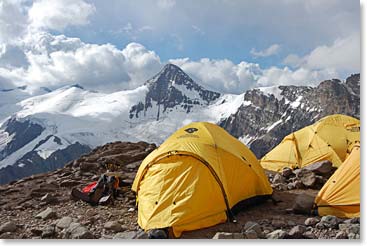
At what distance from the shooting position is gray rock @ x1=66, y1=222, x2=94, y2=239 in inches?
349

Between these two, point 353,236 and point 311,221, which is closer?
point 353,236

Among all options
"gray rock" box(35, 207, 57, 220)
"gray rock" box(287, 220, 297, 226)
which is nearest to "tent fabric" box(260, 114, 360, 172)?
"gray rock" box(287, 220, 297, 226)

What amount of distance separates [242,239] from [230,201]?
2943mm

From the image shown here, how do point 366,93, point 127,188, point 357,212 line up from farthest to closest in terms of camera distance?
point 127,188 → point 357,212 → point 366,93

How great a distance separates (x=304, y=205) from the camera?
1023 centimetres

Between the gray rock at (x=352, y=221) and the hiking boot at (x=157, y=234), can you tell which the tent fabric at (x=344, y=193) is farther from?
the hiking boot at (x=157, y=234)

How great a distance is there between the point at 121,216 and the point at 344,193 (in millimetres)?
5754

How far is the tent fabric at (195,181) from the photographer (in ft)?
31.5

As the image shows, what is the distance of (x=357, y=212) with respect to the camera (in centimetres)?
927

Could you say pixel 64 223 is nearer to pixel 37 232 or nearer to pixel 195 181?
pixel 37 232

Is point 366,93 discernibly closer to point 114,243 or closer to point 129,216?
point 114,243

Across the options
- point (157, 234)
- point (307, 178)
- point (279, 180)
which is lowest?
point (157, 234)

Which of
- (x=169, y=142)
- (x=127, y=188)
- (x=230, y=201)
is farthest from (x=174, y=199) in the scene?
(x=127, y=188)

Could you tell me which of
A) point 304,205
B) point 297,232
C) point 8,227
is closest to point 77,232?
point 8,227
